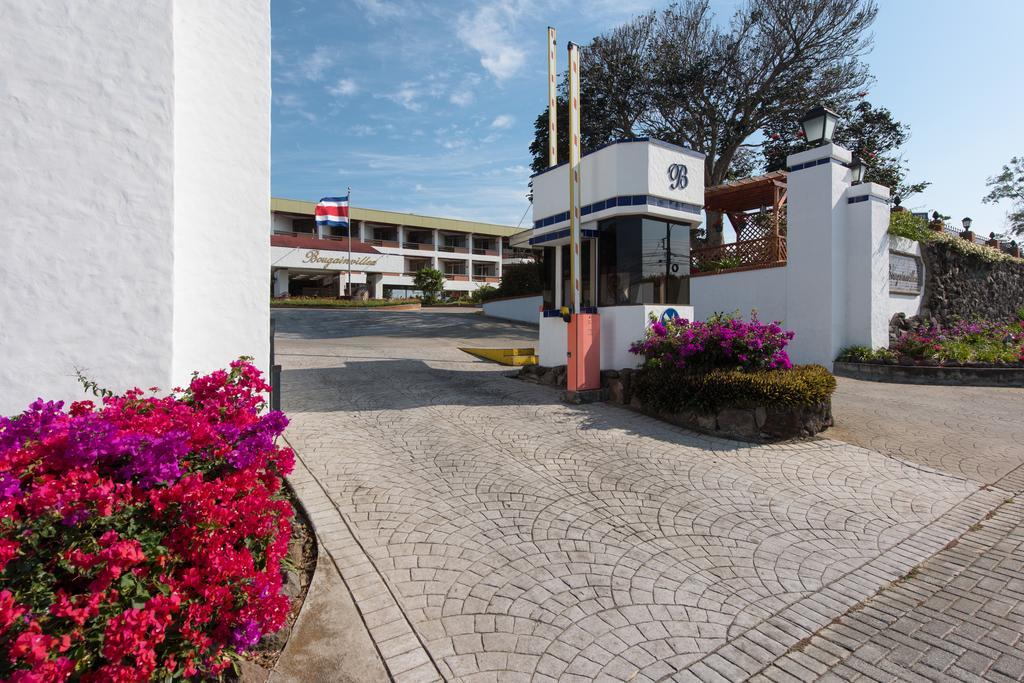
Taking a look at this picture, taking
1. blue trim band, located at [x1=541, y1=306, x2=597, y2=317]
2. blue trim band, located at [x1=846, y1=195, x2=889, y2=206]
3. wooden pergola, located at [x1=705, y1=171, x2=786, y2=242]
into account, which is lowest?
blue trim band, located at [x1=541, y1=306, x2=597, y2=317]

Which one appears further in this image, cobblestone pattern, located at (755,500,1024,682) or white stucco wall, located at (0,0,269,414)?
white stucco wall, located at (0,0,269,414)

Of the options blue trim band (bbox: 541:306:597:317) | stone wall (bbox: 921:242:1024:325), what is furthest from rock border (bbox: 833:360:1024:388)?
blue trim band (bbox: 541:306:597:317)

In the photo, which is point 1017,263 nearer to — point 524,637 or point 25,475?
point 524,637

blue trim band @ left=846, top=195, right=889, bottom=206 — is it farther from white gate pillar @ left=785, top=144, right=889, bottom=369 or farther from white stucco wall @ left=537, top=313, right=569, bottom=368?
white stucco wall @ left=537, top=313, right=569, bottom=368

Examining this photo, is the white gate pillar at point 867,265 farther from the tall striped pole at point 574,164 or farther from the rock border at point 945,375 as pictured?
the tall striped pole at point 574,164

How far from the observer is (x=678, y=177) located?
8.34 meters

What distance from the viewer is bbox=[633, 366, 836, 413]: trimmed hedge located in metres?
5.95

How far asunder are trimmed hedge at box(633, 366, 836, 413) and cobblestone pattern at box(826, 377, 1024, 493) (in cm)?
69

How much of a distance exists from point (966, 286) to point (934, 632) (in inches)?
620

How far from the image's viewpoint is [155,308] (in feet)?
11.6

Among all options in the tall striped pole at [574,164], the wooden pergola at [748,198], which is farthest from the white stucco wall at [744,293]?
the tall striped pole at [574,164]

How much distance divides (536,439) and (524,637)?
3.24m

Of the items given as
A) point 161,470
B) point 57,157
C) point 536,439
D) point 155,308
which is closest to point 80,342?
point 155,308

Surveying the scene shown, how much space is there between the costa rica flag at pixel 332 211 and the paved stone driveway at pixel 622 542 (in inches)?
1153
